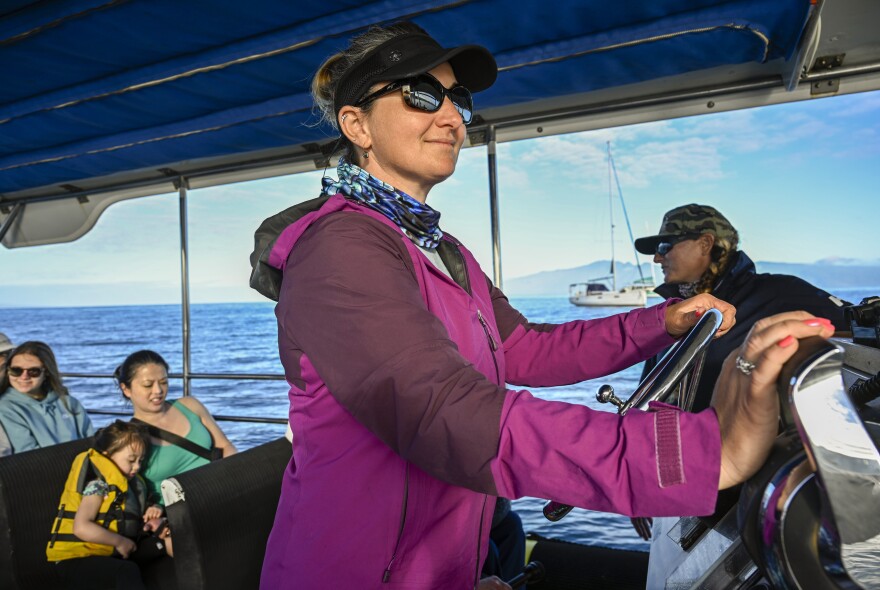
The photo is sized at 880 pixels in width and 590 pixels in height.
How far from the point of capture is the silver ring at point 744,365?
0.62 meters

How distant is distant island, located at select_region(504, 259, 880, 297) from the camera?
30.6 m

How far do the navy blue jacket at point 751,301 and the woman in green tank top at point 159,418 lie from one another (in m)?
2.50

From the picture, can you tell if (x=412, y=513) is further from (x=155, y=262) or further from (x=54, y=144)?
(x=155, y=262)

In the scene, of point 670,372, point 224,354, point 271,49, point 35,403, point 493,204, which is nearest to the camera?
point 670,372

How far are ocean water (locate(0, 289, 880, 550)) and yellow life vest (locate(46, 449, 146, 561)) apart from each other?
1.09ft

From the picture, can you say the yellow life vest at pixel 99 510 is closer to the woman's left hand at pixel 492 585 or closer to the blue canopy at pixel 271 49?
the blue canopy at pixel 271 49

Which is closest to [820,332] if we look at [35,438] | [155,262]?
[35,438]

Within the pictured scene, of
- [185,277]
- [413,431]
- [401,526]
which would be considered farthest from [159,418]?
[413,431]

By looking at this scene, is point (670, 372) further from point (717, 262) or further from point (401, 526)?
point (717, 262)

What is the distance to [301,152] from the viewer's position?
379cm

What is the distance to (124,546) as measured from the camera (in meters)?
3.00

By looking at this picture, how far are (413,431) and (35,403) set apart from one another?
159 inches

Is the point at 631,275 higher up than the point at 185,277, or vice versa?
the point at 185,277

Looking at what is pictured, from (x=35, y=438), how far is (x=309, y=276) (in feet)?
12.5
